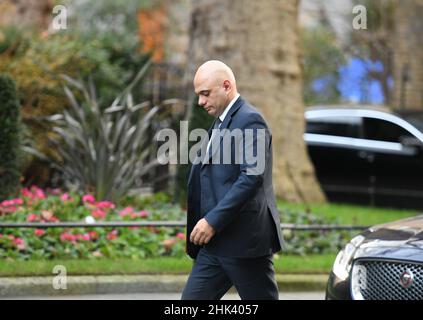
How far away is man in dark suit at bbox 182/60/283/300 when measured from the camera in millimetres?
5781

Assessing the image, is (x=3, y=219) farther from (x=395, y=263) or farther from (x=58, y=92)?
(x=395, y=263)

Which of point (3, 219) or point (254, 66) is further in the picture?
point (254, 66)

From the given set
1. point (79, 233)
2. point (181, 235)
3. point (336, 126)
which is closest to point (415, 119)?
point (336, 126)

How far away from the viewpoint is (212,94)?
5996 millimetres

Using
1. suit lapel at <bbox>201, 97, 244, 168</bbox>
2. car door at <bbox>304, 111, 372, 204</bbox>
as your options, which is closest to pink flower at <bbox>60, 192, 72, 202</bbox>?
car door at <bbox>304, 111, 372, 204</bbox>

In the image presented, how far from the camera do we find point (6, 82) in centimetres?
1205

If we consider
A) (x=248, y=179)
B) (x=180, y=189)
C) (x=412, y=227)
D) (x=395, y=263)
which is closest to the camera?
(x=248, y=179)

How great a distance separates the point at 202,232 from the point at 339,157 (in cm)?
1147

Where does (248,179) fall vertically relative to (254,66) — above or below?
below

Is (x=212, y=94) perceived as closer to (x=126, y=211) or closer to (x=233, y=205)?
(x=233, y=205)

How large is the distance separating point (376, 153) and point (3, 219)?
762 cm

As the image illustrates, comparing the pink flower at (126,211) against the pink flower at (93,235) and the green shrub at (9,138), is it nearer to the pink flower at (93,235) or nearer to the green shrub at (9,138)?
the pink flower at (93,235)

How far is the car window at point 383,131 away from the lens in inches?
649
